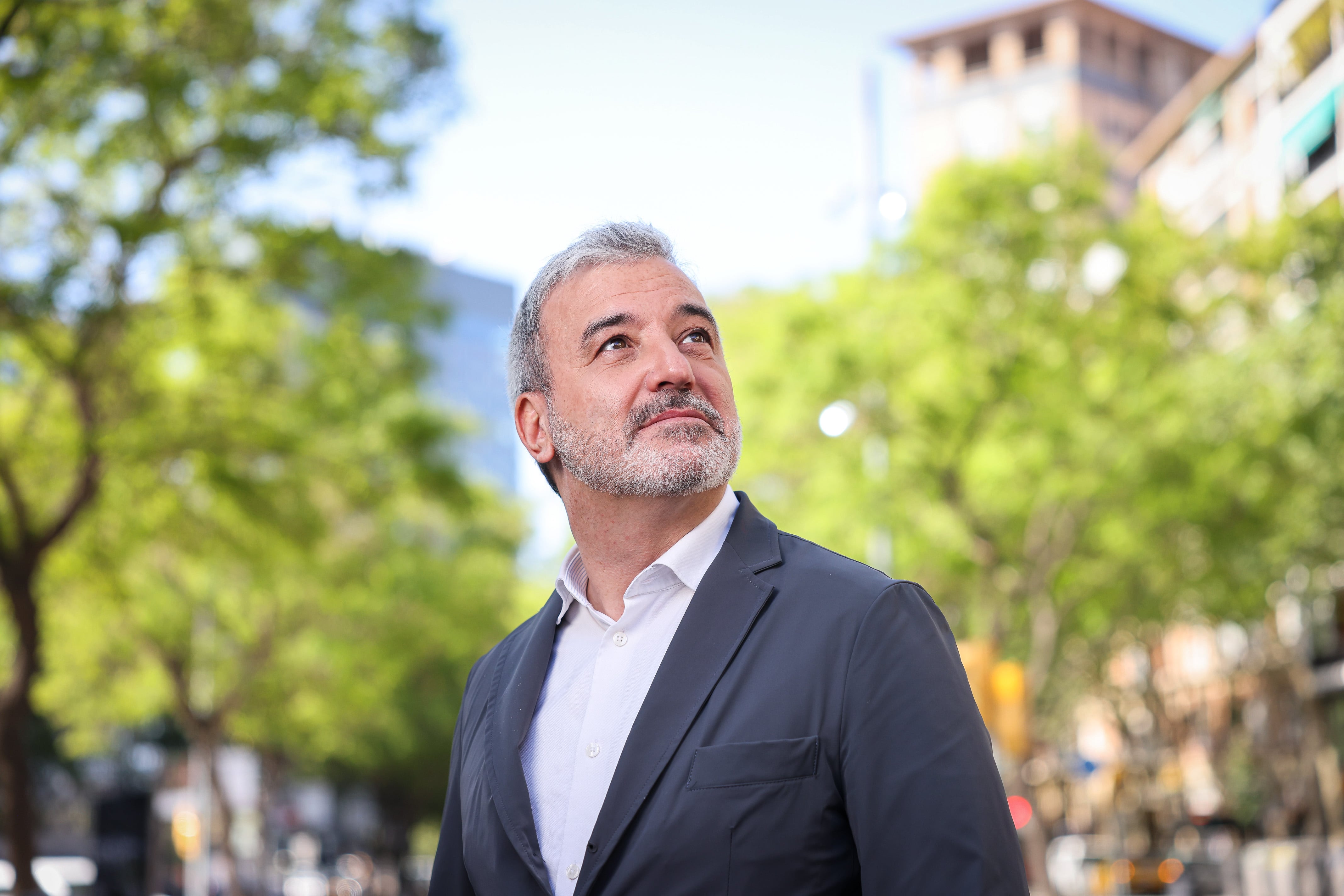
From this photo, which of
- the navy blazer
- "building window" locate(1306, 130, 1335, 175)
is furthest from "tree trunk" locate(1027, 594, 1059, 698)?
"building window" locate(1306, 130, 1335, 175)

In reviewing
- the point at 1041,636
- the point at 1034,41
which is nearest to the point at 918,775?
the point at 1041,636

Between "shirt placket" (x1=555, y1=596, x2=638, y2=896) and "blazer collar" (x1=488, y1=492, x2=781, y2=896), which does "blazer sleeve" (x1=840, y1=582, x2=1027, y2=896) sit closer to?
"blazer collar" (x1=488, y1=492, x2=781, y2=896)

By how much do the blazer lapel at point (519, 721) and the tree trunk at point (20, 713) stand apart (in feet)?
39.0

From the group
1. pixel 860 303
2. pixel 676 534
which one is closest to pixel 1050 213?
pixel 860 303

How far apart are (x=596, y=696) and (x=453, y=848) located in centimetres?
48

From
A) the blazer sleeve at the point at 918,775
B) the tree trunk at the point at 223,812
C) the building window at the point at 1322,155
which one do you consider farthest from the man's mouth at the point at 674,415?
the building window at the point at 1322,155

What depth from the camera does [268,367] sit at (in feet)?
52.9

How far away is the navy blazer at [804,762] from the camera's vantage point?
69.8 inches

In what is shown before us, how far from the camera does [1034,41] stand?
8831cm

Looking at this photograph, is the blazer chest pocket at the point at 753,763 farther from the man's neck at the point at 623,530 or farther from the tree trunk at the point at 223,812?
the tree trunk at the point at 223,812

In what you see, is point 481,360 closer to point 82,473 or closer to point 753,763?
point 82,473

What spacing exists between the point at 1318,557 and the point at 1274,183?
2800cm

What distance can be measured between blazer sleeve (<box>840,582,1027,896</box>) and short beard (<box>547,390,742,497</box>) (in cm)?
45

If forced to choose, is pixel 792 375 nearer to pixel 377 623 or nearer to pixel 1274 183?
pixel 377 623
